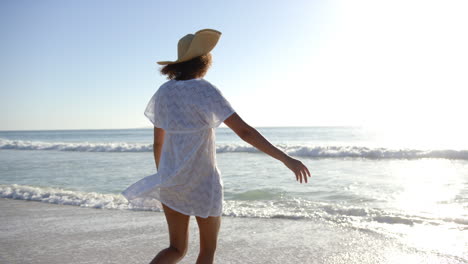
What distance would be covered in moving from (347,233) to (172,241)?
286cm

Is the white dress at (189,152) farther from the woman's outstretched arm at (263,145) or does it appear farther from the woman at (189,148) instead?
the woman's outstretched arm at (263,145)

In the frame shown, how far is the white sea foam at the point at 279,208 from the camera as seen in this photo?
492cm

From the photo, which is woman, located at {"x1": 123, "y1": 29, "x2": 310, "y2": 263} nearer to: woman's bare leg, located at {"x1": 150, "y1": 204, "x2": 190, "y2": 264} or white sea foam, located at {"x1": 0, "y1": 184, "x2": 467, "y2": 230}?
woman's bare leg, located at {"x1": 150, "y1": 204, "x2": 190, "y2": 264}

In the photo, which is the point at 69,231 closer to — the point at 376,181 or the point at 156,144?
the point at 156,144

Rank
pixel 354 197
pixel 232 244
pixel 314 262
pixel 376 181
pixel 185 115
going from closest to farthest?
pixel 185 115, pixel 314 262, pixel 232 244, pixel 354 197, pixel 376 181

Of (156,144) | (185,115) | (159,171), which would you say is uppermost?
(185,115)

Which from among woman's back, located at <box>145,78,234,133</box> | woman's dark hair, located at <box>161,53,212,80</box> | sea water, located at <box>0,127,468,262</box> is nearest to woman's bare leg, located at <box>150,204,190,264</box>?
woman's back, located at <box>145,78,234,133</box>

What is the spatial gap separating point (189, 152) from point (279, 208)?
4.23 meters

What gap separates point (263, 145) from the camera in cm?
177

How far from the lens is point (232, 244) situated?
403 cm

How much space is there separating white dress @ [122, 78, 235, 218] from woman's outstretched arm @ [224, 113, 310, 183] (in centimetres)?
11

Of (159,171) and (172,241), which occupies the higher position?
(159,171)

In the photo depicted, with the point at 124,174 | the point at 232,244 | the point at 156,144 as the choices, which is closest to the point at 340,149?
the point at 124,174

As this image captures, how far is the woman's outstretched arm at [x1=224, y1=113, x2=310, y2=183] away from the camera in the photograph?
1.75m
